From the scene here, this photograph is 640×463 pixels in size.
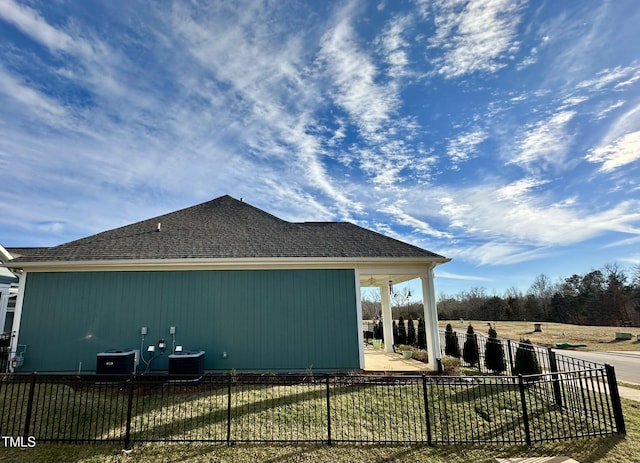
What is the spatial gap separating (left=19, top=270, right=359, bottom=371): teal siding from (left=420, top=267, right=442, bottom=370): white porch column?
8.02 feet

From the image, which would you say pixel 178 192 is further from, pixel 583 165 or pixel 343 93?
pixel 583 165

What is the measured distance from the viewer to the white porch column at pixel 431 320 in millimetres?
9852

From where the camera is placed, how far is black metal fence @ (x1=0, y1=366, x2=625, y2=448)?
532 centimetres

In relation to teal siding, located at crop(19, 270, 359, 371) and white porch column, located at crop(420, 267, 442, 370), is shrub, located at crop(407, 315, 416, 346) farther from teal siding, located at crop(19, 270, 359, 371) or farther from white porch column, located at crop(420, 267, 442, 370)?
teal siding, located at crop(19, 270, 359, 371)

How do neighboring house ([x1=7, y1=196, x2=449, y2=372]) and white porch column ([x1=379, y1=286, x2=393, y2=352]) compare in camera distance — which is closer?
neighboring house ([x1=7, y1=196, x2=449, y2=372])

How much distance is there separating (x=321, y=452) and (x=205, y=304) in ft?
19.8

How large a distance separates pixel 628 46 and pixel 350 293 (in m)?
9.34

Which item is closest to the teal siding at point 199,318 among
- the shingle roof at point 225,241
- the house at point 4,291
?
the shingle roof at point 225,241

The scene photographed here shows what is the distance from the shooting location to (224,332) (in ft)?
31.4

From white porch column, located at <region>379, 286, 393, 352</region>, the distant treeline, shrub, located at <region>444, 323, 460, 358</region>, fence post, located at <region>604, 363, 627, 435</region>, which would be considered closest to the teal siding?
white porch column, located at <region>379, 286, 393, 352</region>

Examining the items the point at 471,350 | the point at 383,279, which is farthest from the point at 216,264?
the point at 471,350

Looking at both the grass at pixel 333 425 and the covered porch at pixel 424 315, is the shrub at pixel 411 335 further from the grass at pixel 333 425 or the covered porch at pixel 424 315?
the grass at pixel 333 425

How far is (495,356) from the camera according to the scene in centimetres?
1094

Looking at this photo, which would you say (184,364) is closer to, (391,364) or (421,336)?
(391,364)
